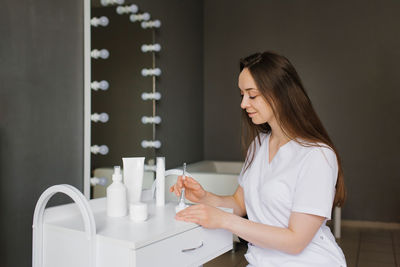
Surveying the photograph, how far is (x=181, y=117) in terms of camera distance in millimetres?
3375

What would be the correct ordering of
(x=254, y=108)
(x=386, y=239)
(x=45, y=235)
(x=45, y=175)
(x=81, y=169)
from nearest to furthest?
(x=45, y=235) < (x=254, y=108) < (x=45, y=175) < (x=81, y=169) < (x=386, y=239)

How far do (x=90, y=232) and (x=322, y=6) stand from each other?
348 cm

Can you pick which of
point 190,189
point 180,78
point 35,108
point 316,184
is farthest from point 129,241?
point 180,78

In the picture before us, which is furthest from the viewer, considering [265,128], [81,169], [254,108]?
[81,169]

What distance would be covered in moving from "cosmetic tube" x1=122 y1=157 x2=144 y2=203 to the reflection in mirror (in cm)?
46

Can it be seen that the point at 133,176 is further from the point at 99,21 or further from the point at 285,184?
the point at 99,21

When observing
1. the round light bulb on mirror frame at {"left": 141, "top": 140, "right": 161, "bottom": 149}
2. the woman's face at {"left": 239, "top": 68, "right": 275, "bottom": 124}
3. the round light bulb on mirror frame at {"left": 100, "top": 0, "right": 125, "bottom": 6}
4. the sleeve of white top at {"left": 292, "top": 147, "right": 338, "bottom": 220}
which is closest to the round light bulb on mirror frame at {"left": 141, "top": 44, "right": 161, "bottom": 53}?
the round light bulb on mirror frame at {"left": 100, "top": 0, "right": 125, "bottom": 6}

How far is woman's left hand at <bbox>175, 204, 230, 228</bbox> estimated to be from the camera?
115cm

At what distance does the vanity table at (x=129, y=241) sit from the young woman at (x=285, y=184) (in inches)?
3.2

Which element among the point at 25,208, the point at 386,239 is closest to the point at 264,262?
the point at 25,208

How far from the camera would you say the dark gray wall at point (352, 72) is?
366cm

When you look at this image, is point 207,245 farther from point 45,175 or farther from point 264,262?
point 45,175

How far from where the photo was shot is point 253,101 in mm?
1282

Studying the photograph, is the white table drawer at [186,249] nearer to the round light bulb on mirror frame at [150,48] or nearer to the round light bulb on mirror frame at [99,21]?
the round light bulb on mirror frame at [99,21]
